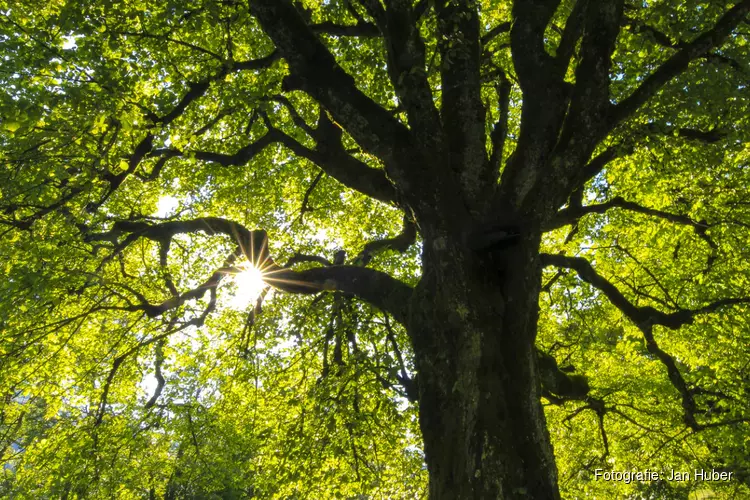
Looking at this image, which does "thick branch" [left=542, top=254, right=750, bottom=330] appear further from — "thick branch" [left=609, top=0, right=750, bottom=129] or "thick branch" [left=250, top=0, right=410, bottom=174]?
"thick branch" [left=250, top=0, right=410, bottom=174]

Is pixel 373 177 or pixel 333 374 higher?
pixel 373 177

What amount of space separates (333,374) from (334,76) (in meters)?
4.52

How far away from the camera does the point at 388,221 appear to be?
12219 mm

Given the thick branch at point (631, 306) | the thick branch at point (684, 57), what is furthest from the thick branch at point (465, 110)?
the thick branch at point (631, 306)

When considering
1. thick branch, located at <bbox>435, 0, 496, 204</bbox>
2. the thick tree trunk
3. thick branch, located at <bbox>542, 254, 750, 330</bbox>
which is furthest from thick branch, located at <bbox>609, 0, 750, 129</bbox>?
thick branch, located at <bbox>542, 254, 750, 330</bbox>

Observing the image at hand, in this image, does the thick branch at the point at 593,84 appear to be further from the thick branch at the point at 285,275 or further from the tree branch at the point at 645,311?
the tree branch at the point at 645,311

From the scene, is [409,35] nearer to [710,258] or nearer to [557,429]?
[710,258]

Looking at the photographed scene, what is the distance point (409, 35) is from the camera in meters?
5.16

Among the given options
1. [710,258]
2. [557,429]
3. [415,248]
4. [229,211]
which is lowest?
[557,429]

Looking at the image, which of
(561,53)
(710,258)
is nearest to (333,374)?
(561,53)

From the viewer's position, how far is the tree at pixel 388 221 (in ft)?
15.6

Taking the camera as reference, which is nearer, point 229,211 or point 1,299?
point 1,299

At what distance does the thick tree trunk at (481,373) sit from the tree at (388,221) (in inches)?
0.9

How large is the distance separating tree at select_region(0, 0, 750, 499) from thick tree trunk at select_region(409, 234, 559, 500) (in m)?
0.02
